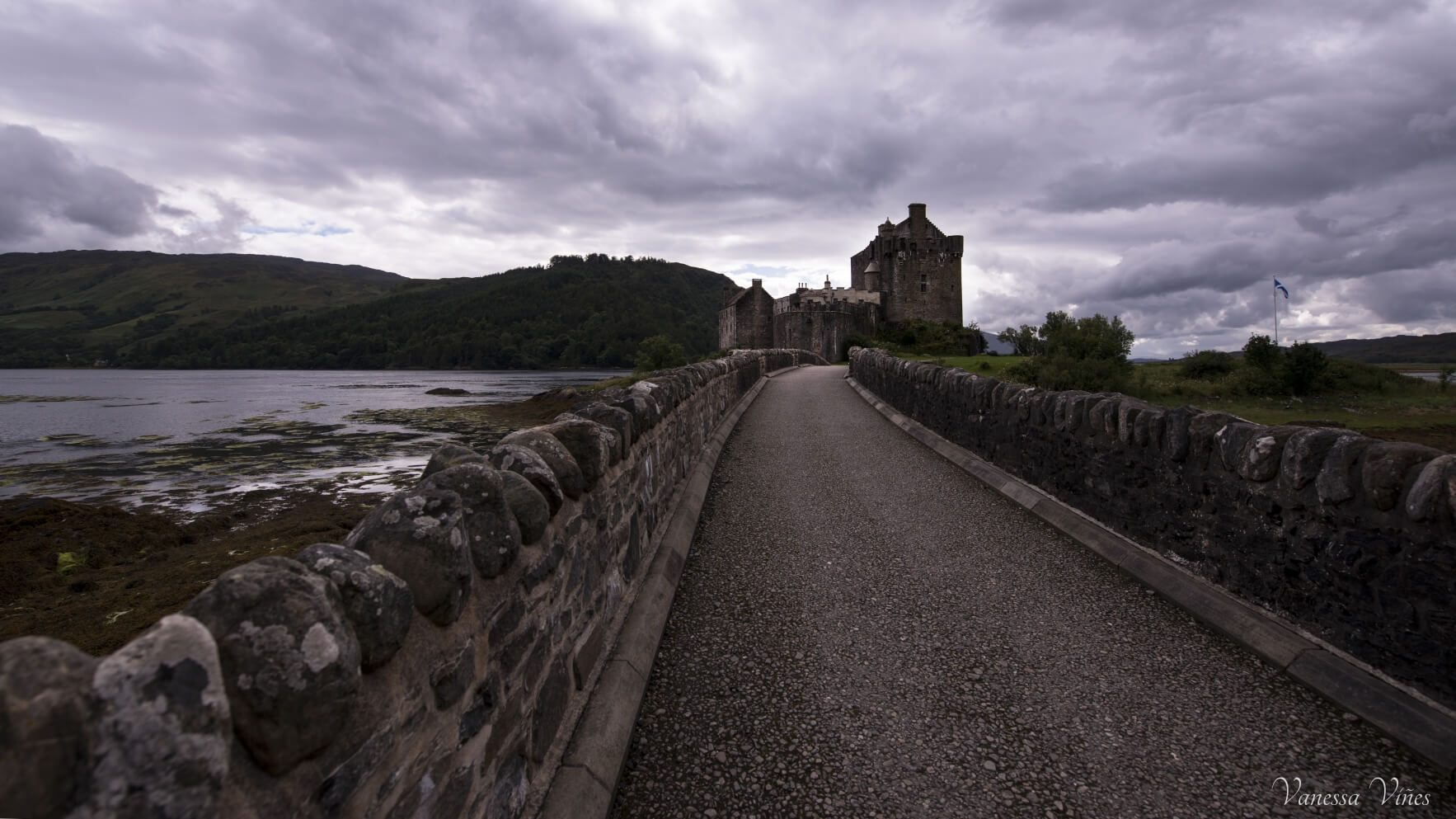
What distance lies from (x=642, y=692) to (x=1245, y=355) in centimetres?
1670

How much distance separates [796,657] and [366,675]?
2597mm

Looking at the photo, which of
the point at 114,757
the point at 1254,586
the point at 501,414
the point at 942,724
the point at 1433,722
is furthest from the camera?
the point at 501,414

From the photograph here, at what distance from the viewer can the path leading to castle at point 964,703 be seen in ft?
8.92

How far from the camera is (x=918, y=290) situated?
55.2m

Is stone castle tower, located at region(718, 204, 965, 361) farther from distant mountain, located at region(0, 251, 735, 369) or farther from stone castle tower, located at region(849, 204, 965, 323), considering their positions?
distant mountain, located at region(0, 251, 735, 369)

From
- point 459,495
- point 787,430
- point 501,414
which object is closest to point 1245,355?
point 787,430

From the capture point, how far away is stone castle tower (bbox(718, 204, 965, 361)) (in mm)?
51750

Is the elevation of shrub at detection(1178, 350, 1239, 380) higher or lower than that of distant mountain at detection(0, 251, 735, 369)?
lower

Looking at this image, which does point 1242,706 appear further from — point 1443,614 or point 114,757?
point 114,757

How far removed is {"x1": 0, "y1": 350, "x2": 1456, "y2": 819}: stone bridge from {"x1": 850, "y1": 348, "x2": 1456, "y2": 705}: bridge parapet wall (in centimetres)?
2

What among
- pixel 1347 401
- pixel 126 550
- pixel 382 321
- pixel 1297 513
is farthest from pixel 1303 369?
pixel 382 321

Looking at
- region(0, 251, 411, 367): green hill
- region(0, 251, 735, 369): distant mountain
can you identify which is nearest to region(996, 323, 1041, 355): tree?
region(0, 251, 735, 369): distant mountain

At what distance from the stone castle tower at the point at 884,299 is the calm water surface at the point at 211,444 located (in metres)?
20.9

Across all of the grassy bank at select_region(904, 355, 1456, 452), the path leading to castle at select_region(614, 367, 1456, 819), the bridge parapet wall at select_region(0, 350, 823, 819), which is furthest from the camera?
the grassy bank at select_region(904, 355, 1456, 452)
